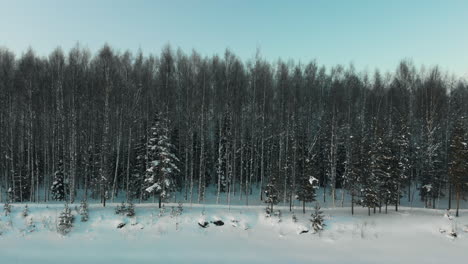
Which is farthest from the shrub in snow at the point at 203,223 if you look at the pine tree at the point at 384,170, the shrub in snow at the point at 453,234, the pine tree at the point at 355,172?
the shrub in snow at the point at 453,234

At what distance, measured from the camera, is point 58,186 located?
30.3 m

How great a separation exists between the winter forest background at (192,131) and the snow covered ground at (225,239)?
2.95 meters

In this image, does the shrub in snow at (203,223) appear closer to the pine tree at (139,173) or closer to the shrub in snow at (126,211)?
the shrub in snow at (126,211)

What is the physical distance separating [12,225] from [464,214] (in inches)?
1334

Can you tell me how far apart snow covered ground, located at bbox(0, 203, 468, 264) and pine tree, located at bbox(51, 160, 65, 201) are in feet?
37.5

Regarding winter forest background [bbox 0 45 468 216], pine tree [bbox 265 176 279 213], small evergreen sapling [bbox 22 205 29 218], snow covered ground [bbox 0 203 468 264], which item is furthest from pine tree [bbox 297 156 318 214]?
small evergreen sapling [bbox 22 205 29 218]

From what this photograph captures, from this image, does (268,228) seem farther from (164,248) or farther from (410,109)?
(410,109)

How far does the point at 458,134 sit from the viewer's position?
25203 millimetres

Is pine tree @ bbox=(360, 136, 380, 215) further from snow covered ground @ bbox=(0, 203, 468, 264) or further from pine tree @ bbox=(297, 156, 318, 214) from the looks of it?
pine tree @ bbox=(297, 156, 318, 214)

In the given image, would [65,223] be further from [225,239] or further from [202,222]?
[225,239]

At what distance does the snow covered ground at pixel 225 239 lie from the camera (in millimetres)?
14702

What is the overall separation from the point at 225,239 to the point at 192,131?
13170 mm

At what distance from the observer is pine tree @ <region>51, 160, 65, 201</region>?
30125mm

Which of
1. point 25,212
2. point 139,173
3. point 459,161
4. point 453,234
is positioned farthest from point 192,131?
point 459,161
